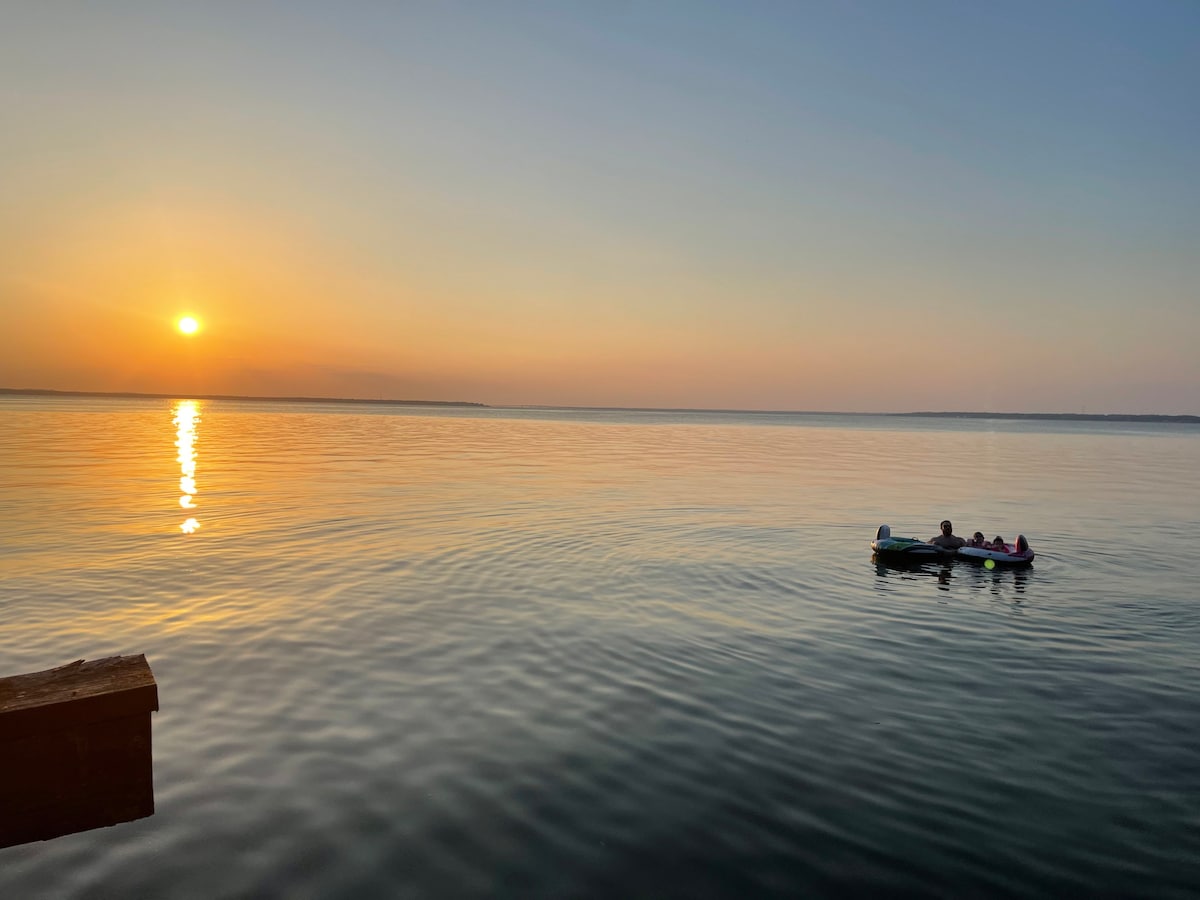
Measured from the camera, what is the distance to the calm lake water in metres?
8.02

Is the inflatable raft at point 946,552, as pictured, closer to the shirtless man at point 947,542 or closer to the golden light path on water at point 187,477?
the shirtless man at point 947,542

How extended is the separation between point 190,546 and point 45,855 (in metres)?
19.0

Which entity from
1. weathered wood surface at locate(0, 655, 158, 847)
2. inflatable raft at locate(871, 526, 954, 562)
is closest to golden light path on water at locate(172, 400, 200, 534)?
inflatable raft at locate(871, 526, 954, 562)

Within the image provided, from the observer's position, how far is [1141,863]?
8.16m

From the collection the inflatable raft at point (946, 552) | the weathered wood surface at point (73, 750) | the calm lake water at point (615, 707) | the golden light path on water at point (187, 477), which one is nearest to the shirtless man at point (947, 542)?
the inflatable raft at point (946, 552)

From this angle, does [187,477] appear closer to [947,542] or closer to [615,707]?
[947,542]

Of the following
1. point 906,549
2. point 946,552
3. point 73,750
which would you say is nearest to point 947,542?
point 946,552

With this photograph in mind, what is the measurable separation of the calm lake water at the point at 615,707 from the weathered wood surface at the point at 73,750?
2642 millimetres

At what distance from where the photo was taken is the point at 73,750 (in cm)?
527

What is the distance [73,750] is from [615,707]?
8275mm

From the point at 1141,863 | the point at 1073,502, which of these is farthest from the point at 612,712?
the point at 1073,502

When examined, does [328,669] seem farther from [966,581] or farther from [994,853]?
[966,581]

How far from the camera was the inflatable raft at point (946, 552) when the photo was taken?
25578mm

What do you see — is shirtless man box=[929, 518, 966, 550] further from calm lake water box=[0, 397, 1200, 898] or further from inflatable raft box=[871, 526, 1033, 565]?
calm lake water box=[0, 397, 1200, 898]
